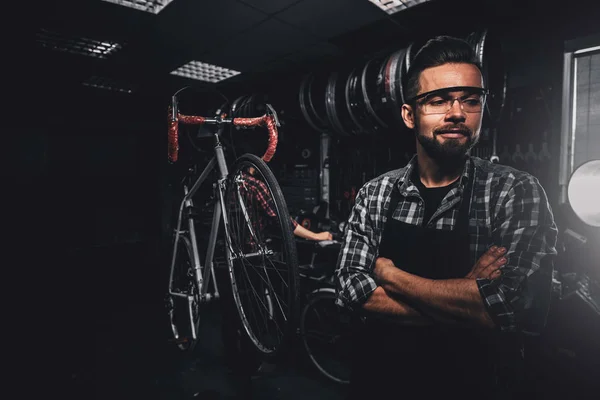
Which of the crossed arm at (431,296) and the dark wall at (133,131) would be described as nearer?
the crossed arm at (431,296)

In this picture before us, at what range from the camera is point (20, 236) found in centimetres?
569

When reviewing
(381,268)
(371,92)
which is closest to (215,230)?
(381,268)

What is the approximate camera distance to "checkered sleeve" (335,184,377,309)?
4.42 feet

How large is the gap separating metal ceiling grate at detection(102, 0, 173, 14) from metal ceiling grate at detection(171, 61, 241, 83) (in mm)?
1505

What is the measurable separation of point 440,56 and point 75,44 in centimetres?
488

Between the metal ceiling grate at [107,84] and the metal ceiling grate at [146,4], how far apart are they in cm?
285

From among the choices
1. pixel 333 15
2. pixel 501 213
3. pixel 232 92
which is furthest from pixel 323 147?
pixel 501 213

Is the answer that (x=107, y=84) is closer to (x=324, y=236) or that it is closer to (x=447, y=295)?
(x=324, y=236)

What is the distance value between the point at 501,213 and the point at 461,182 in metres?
0.18

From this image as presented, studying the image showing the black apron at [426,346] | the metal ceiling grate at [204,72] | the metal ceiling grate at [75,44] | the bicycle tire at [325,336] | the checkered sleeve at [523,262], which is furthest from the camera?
the metal ceiling grate at [204,72]

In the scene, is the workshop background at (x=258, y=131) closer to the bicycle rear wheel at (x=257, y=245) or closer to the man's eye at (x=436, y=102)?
the bicycle rear wheel at (x=257, y=245)

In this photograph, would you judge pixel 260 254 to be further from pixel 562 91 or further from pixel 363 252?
pixel 562 91

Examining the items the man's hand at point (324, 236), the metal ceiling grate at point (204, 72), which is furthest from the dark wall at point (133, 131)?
the man's hand at point (324, 236)

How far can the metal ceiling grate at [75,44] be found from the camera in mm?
4078
